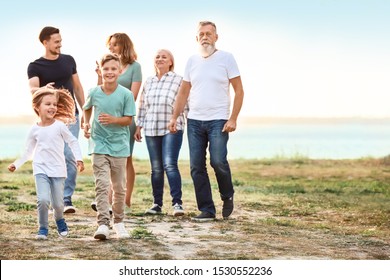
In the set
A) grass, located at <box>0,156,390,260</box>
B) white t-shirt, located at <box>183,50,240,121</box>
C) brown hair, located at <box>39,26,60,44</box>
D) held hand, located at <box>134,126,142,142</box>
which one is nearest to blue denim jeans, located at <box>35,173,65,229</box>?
grass, located at <box>0,156,390,260</box>

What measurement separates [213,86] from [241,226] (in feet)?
4.54

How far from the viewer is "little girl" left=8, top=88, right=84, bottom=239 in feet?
20.7

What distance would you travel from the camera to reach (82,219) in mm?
7762

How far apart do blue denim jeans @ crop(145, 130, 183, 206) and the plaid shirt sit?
0.28 feet

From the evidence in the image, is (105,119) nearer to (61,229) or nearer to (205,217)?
(61,229)

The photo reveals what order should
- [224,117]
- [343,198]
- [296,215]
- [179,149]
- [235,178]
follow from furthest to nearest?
1. [235,178]
2. [343,198]
3. [296,215]
4. [179,149]
5. [224,117]

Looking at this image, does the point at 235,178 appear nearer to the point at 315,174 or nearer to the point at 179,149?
the point at 315,174

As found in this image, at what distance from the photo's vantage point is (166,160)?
25.8 ft

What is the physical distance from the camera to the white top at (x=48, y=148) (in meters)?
6.30

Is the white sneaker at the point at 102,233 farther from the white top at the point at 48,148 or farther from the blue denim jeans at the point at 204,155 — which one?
the blue denim jeans at the point at 204,155

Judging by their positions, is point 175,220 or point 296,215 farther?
point 296,215

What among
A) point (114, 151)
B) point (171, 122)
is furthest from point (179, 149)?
point (114, 151)

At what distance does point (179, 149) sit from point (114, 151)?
170 cm

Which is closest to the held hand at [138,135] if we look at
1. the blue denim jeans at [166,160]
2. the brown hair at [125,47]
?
the blue denim jeans at [166,160]
